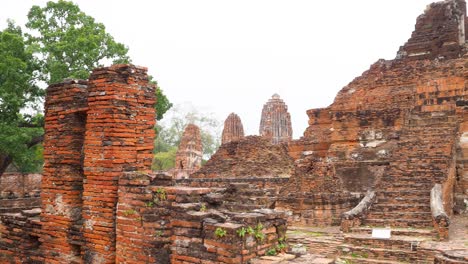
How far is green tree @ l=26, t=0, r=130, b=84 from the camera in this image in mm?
16422

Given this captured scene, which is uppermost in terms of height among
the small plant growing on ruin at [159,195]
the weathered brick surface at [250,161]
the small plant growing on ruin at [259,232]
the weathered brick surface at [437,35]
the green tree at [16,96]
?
the weathered brick surface at [437,35]

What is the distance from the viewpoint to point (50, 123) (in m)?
6.64

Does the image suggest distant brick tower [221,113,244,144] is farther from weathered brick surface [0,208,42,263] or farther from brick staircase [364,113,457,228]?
weathered brick surface [0,208,42,263]

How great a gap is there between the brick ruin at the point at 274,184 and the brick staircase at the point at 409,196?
0.08 ft

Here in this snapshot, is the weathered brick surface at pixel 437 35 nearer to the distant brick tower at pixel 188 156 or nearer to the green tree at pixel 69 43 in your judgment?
the green tree at pixel 69 43

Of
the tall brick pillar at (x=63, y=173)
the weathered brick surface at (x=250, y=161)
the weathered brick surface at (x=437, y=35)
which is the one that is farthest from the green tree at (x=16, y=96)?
the weathered brick surface at (x=437, y=35)

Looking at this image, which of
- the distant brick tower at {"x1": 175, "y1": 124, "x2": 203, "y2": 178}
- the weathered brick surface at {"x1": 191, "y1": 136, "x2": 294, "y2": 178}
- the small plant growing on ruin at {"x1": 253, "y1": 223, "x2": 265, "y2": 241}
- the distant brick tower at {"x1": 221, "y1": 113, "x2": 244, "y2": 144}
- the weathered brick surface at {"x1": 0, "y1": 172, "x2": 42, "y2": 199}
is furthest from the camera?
the distant brick tower at {"x1": 221, "y1": 113, "x2": 244, "y2": 144}

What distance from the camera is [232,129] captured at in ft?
114

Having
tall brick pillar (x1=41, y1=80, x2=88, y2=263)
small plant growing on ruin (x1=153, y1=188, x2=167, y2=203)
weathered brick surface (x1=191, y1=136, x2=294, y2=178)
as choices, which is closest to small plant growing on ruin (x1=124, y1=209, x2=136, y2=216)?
small plant growing on ruin (x1=153, y1=188, x2=167, y2=203)

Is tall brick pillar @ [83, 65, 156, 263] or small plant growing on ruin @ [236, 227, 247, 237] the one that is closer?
small plant growing on ruin @ [236, 227, 247, 237]

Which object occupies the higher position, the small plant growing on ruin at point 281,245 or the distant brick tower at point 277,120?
the distant brick tower at point 277,120

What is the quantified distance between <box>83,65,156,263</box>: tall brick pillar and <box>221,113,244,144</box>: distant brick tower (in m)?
28.5

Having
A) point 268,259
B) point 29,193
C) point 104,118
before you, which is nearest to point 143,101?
point 104,118

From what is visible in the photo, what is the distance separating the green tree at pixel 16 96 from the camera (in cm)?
1510
